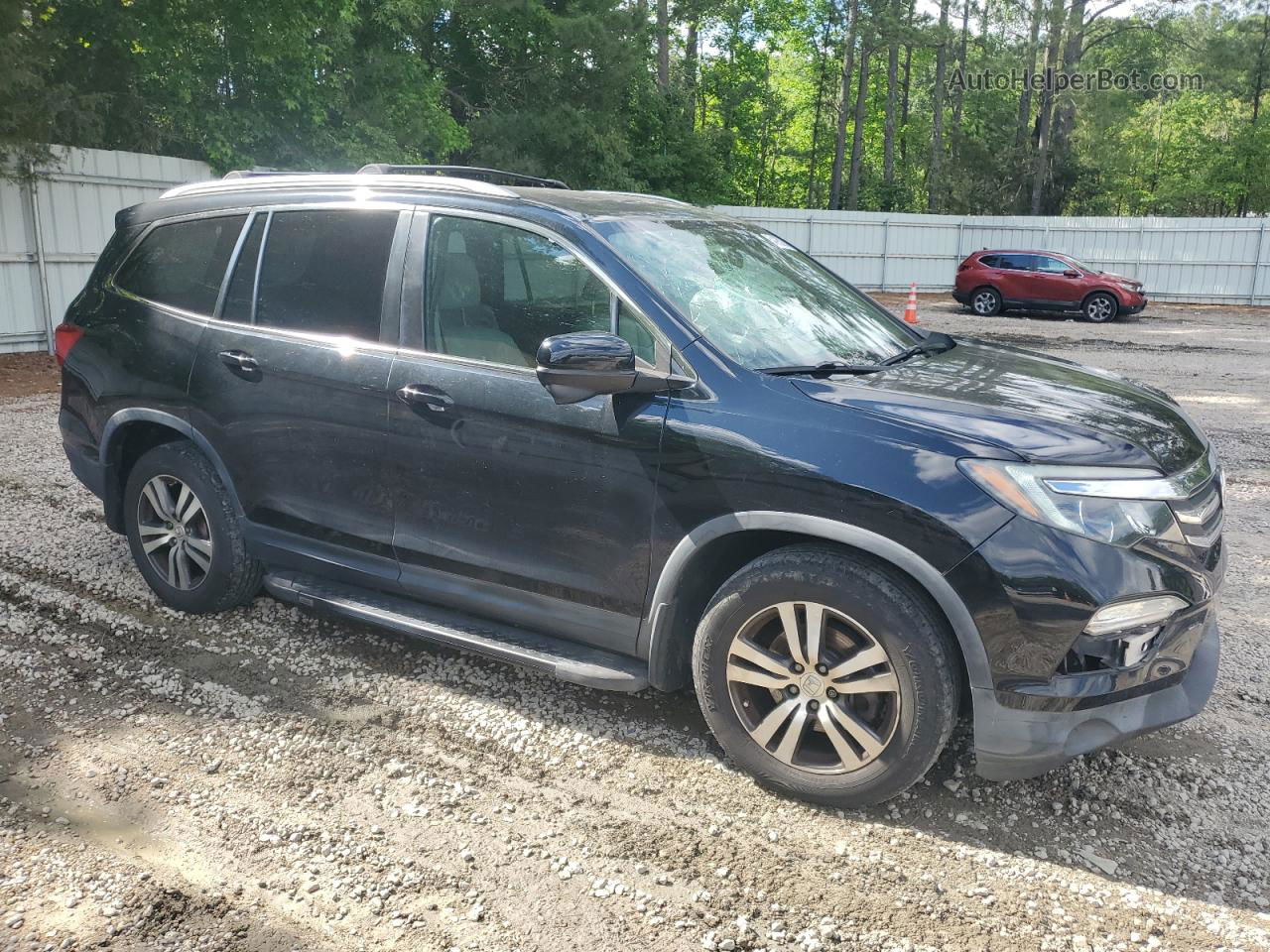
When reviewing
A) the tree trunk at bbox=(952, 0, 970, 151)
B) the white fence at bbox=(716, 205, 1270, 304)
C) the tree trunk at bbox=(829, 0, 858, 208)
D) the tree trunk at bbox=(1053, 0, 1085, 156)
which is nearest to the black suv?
the white fence at bbox=(716, 205, 1270, 304)

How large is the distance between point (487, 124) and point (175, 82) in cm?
1193

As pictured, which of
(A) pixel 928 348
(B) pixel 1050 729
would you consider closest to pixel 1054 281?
(A) pixel 928 348

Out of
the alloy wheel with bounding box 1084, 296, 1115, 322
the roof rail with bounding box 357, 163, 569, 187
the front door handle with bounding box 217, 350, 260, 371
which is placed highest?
Answer: the roof rail with bounding box 357, 163, 569, 187

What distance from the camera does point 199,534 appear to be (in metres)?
4.73

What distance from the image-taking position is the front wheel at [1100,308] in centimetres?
2256

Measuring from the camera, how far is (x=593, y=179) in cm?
2991

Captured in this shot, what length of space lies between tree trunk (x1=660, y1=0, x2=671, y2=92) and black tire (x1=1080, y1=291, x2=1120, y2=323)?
Answer: 1913cm

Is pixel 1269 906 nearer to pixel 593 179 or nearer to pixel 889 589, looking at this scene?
pixel 889 589

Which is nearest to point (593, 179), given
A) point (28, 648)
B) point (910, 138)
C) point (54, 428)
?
point (54, 428)

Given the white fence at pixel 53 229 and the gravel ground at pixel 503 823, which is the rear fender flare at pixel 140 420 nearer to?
the gravel ground at pixel 503 823

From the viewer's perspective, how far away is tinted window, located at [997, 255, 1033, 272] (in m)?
23.4

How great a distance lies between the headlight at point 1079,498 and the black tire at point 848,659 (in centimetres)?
40

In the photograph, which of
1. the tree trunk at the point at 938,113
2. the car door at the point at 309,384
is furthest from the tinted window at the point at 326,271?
the tree trunk at the point at 938,113

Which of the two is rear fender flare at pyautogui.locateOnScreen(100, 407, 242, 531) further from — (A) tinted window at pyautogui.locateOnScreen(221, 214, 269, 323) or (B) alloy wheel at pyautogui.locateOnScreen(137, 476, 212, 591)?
(A) tinted window at pyautogui.locateOnScreen(221, 214, 269, 323)
